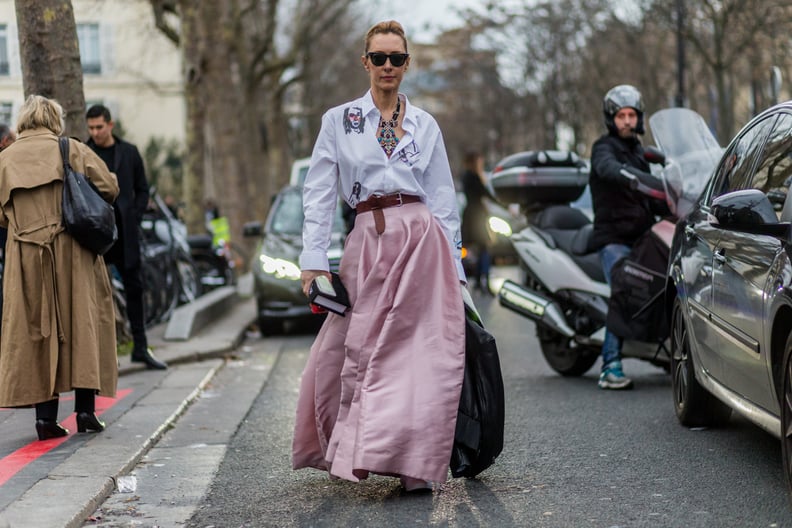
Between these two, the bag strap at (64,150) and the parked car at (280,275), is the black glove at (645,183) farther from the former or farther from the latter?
the parked car at (280,275)

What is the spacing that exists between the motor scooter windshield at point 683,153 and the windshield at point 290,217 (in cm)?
669

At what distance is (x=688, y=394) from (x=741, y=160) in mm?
1378

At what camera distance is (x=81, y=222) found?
7.19 metres

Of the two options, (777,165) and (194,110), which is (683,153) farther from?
(194,110)

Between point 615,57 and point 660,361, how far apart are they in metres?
33.9

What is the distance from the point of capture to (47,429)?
23.8 feet

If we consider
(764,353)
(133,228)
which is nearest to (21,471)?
(764,353)

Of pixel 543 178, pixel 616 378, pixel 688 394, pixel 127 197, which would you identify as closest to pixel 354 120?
pixel 688 394

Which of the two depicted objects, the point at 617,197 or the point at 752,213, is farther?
the point at 617,197

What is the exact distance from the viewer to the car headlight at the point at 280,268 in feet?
48.5

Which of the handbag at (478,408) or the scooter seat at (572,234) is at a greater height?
the scooter seat at (572,234)

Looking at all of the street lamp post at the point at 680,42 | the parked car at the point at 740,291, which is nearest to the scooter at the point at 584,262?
the parked car at the point at 740,291

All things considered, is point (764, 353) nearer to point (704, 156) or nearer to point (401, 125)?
point (401, 125)

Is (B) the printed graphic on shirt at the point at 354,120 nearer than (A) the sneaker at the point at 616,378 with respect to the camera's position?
Yes
